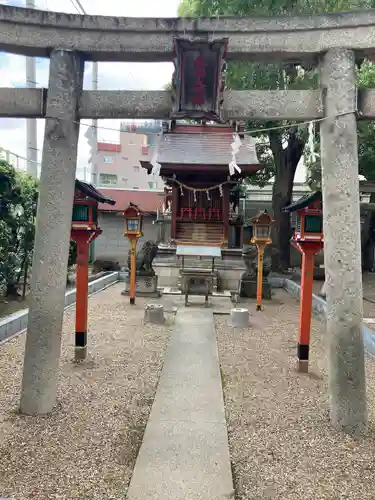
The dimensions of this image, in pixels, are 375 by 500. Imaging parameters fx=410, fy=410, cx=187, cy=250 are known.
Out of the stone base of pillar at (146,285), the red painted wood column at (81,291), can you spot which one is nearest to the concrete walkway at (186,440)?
the red painted wood column at (81,291)

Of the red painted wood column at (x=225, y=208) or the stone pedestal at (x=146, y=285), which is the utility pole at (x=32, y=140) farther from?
the red painted wood column at (x=225, y=208)

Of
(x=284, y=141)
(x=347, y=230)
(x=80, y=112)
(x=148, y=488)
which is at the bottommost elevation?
(x=148, y=488)

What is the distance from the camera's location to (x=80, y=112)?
4.77 metres

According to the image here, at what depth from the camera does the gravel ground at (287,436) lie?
3.43 meters

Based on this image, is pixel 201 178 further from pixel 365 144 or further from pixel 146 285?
pixel 365 144

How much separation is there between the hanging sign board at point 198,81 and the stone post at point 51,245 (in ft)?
3.94

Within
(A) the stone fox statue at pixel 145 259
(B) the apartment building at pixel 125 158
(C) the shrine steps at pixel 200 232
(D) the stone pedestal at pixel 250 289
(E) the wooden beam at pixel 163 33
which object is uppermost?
(B) the apartment building at pixel 125 158

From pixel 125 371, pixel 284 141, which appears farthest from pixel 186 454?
pixel 284 141

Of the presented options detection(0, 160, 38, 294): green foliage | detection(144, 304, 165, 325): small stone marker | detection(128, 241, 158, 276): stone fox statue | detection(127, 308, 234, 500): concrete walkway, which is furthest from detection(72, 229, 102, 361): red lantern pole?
detection(128, 241, 158, 276): stone fox statue

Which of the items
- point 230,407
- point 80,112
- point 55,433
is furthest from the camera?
point 230,407

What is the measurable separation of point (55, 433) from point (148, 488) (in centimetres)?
135

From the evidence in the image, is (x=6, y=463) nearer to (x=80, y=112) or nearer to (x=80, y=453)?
(x=80, y=453)

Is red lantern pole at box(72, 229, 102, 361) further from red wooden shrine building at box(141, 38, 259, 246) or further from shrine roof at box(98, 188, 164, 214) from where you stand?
shrine roof at box(98, 188, 164, 214)

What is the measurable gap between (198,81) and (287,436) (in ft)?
13.0
